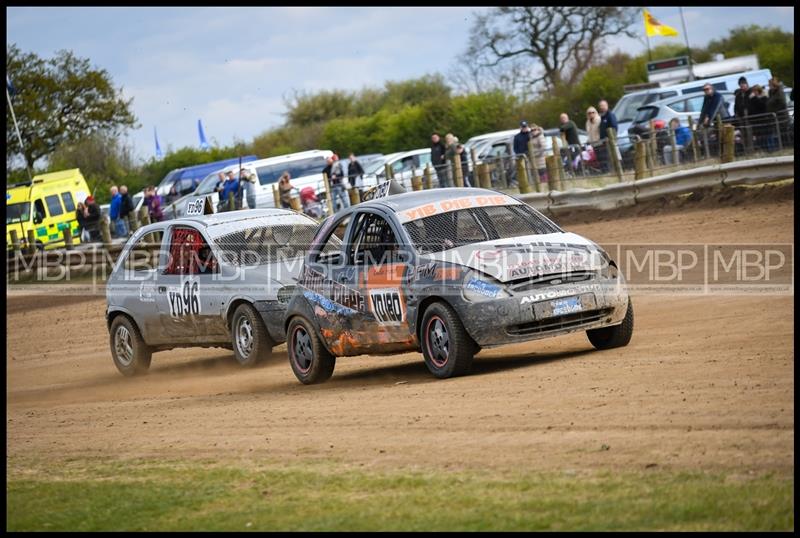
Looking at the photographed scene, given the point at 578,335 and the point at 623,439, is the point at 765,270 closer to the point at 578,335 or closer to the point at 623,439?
the point at 578,335

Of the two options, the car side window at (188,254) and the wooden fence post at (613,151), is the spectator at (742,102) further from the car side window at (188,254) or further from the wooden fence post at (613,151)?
the car side window at (188,254)

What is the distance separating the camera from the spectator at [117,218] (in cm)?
3272

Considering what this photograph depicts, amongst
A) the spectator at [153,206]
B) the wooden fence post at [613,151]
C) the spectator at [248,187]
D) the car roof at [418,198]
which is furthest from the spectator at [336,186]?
the car roof at [418,198]

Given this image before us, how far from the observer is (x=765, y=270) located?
598 inches

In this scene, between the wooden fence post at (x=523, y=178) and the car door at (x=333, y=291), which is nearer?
the car door at (x=333, y=291)

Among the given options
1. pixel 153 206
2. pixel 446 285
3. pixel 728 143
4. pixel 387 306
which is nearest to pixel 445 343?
pixel 446 285

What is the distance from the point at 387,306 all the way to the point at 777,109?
12.4 meters

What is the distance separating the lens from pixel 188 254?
14555 mm

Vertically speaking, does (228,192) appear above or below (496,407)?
above

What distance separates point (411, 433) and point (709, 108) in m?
16.4

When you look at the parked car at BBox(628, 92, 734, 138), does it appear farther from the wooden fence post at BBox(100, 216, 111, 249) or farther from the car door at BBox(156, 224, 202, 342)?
the car door at BBox(156, 224, 202, 342)

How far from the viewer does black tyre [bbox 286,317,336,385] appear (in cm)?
1157

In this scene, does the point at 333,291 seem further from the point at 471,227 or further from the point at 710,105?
the point at 710,105

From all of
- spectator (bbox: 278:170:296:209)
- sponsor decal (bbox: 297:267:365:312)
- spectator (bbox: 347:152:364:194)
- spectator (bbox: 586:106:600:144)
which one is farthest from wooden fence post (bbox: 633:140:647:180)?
sponsor decal (bbox: 297:267:365:312)
